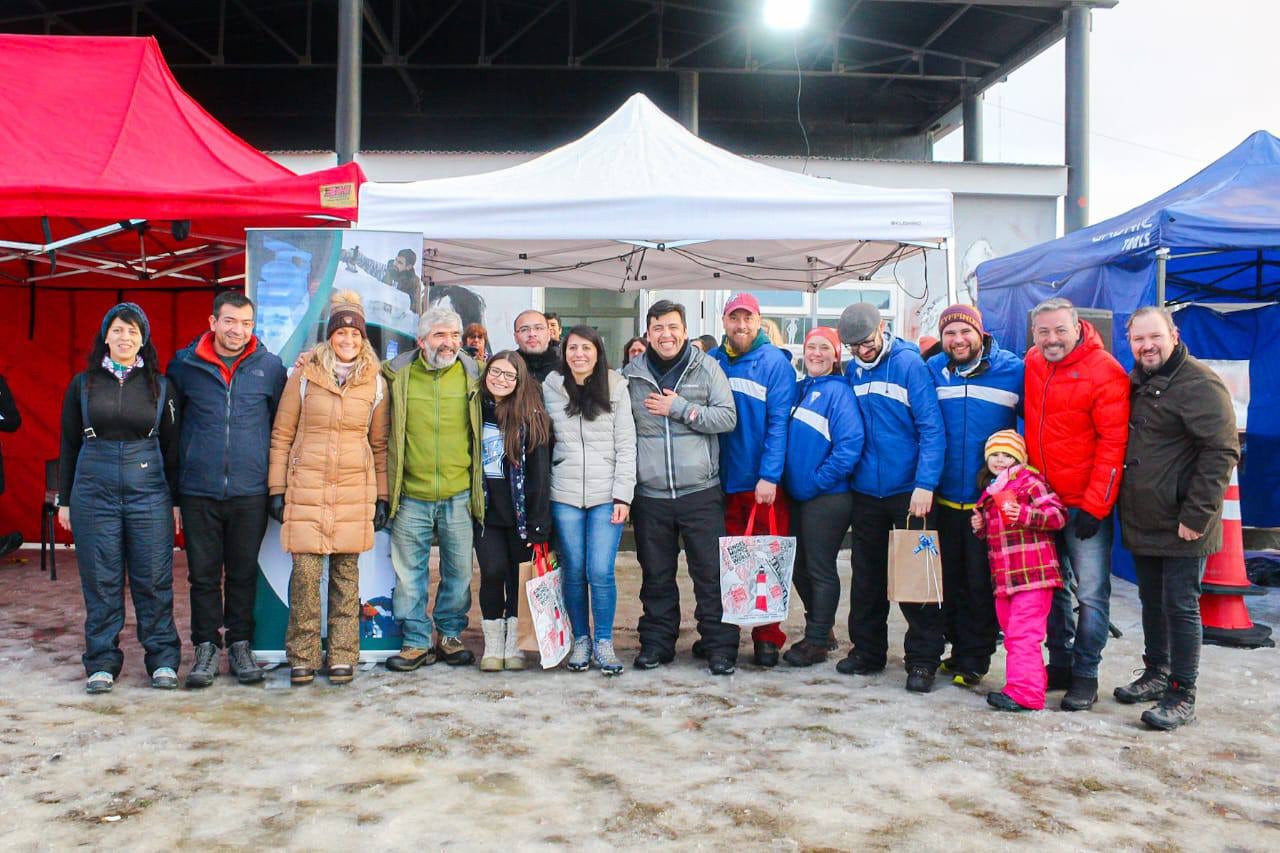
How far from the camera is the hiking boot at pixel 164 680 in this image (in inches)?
161

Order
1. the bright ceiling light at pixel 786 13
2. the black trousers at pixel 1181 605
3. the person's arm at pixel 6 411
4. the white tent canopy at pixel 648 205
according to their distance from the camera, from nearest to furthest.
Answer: the black trousers at pixel 1181 605 → the white tent canopy at pixel 648 205 → the person's arm at pixel 6 411 → the bright ceiling light at pixel 786 13

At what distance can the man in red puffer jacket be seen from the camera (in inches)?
150

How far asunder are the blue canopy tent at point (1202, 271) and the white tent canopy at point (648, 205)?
4.31 ft

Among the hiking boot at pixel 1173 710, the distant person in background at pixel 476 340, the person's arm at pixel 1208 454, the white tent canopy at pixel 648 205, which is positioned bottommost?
the hiking boot at pixel 1173 710

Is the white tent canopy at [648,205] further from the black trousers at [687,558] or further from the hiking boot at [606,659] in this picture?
the hiking boot at [606,659]

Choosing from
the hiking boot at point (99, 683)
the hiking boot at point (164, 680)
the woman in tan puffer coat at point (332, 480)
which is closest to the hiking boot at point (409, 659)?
the woman in tan puffer coat at point (332, 480)

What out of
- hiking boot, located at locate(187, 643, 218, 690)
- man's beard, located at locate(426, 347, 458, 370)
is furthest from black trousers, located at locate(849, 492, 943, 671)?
hiking boot, located at locate(187, 643, 218, 690)

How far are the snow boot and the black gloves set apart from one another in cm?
75

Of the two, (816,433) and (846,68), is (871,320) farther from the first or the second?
(846,68)

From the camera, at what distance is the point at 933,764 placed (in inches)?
131

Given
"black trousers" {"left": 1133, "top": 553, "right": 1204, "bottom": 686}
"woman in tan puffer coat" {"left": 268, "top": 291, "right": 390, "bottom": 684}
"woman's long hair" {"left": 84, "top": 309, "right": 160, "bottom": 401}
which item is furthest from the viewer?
"woman in tan puffer coat" {"left": 268, "top": 291, "right": 390, "bottom": 684}

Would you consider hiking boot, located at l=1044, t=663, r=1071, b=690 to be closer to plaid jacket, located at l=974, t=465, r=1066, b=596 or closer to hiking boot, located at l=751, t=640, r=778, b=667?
plaid jacket, located at l=974, t=465, r=1066, b=596

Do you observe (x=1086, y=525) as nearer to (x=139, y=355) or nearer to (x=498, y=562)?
(x=498, y=562)

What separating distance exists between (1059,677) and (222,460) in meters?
3.82
